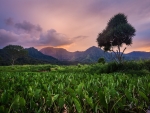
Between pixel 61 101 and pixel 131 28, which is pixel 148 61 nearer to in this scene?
pixel 61 101

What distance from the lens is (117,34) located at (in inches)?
1266

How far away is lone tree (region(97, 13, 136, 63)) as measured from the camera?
31.9m

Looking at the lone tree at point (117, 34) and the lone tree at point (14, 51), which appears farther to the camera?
the lone tree at point (14, 51)

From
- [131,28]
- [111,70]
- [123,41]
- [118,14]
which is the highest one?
[118,14]

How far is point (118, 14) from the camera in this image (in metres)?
34.4

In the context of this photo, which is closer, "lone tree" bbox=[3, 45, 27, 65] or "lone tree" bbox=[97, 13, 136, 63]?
"lone tree" bbox=[97, 13, 136, 63]

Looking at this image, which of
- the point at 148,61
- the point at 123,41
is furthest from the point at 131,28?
the point at 148,61

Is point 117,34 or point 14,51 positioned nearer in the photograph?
point 117,34

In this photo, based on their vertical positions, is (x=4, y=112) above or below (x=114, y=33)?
below

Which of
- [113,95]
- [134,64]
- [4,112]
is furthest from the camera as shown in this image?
[134,64]

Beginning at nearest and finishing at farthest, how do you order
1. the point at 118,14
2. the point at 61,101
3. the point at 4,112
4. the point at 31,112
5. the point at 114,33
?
the point at 4,112
the point at 61,101
the point at 31,112
the point at 114,33
the point at 118,14

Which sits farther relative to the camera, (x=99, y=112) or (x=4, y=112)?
(x=99, y=112)

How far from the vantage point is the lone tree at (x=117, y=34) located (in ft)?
105

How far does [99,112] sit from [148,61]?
1290 centimetres
